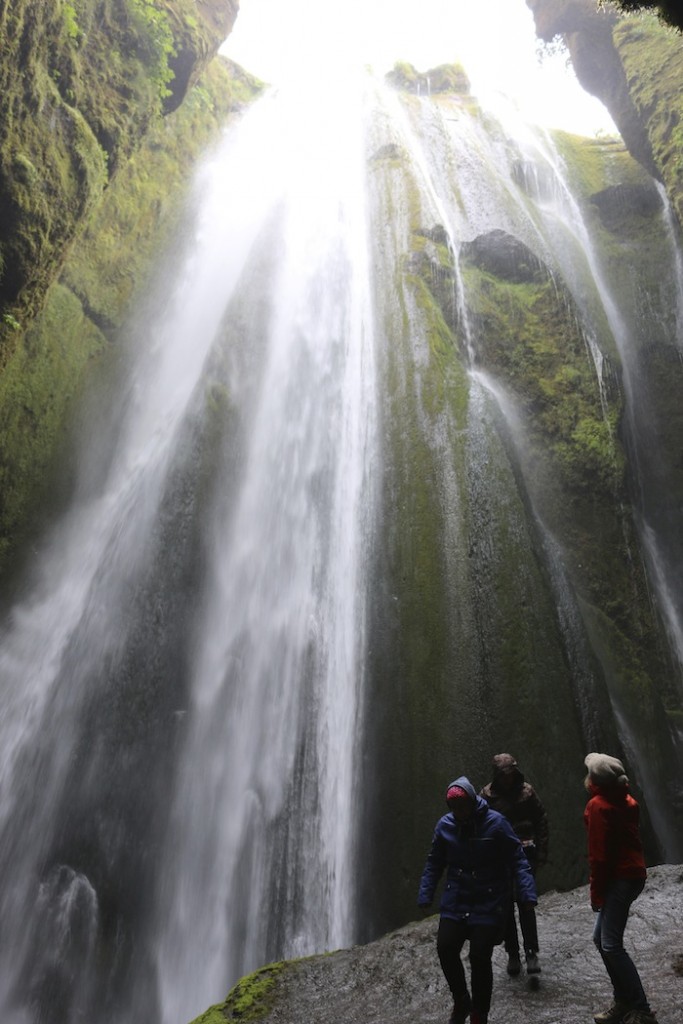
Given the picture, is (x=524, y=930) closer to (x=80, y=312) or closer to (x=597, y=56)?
(x=80, y=312)

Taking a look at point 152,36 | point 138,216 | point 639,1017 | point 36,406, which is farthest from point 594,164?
point 639,1017

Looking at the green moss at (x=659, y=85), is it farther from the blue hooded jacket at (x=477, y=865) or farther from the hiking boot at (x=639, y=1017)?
the hiking boot at (x=639, y=1017)

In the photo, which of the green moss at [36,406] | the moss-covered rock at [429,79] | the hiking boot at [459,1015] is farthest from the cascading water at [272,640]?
the moss-covered rock at [429,79]

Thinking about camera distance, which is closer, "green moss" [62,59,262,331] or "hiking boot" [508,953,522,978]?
"hiking boot" [508,953,522,978]

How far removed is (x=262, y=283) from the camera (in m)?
13.9

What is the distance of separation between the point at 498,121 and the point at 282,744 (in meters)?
20.5

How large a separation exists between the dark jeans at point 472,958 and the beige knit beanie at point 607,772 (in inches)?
33.2

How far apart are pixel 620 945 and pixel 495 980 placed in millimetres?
1505

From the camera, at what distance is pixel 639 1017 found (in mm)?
3023

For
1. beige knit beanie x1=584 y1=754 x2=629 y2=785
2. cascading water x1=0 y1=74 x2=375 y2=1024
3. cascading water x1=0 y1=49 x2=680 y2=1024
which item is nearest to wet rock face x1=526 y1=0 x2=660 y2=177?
cascading water x1=0 y1=49 x2=680 y2=1024

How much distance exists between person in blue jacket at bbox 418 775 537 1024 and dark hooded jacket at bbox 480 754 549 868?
105cm

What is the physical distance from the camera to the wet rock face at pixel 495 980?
3.80 m

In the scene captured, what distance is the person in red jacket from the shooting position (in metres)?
3.10

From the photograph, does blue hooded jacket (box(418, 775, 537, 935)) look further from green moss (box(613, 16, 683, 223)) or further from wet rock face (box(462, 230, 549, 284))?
green moss (box(613, 16, 683, 223))
